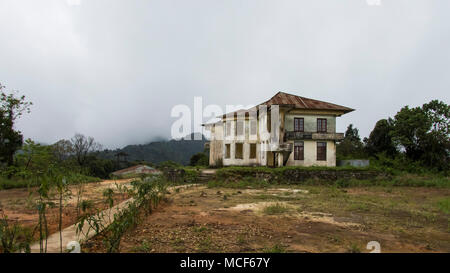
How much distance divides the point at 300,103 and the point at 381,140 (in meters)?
12.7

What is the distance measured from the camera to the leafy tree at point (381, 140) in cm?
2712

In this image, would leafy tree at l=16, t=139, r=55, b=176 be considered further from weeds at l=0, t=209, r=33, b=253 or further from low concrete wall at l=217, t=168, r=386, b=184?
low concrete wall at l=217, t=168, r=386, b=184

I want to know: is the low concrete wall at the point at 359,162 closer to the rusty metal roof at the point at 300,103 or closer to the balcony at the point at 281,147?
the rusty metal roof at the point at 300,103

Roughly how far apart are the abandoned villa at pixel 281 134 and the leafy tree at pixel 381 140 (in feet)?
29.4

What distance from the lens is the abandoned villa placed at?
21.0 m

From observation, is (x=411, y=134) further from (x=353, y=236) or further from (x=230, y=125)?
(x=353, y=236)

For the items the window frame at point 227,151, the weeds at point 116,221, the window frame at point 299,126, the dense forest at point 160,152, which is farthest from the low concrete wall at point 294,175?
the dense forest at point 160,152

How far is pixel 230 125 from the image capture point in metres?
24.6

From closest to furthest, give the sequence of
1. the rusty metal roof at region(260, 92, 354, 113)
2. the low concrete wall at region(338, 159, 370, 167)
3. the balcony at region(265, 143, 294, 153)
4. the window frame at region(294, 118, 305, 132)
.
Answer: the balcony at region(265, 143, 294, 153)
the low concrete wall at region(338, 159, 370, 167)
the rusty metal roof at region(260, 92, 354, 113)
the window frame at region(294, 118, 305, 132)

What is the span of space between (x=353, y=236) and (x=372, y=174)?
51.3ft

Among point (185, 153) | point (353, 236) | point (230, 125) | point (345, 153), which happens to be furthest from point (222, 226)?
point (185, 153)

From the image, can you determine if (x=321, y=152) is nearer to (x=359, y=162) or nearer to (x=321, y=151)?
(x=321, y=151)

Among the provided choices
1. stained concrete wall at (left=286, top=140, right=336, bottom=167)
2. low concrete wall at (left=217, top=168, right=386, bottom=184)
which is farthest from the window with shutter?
low concrete wall at (left=217, top=168, right=386, bottom=184)

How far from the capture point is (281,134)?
20797mm
